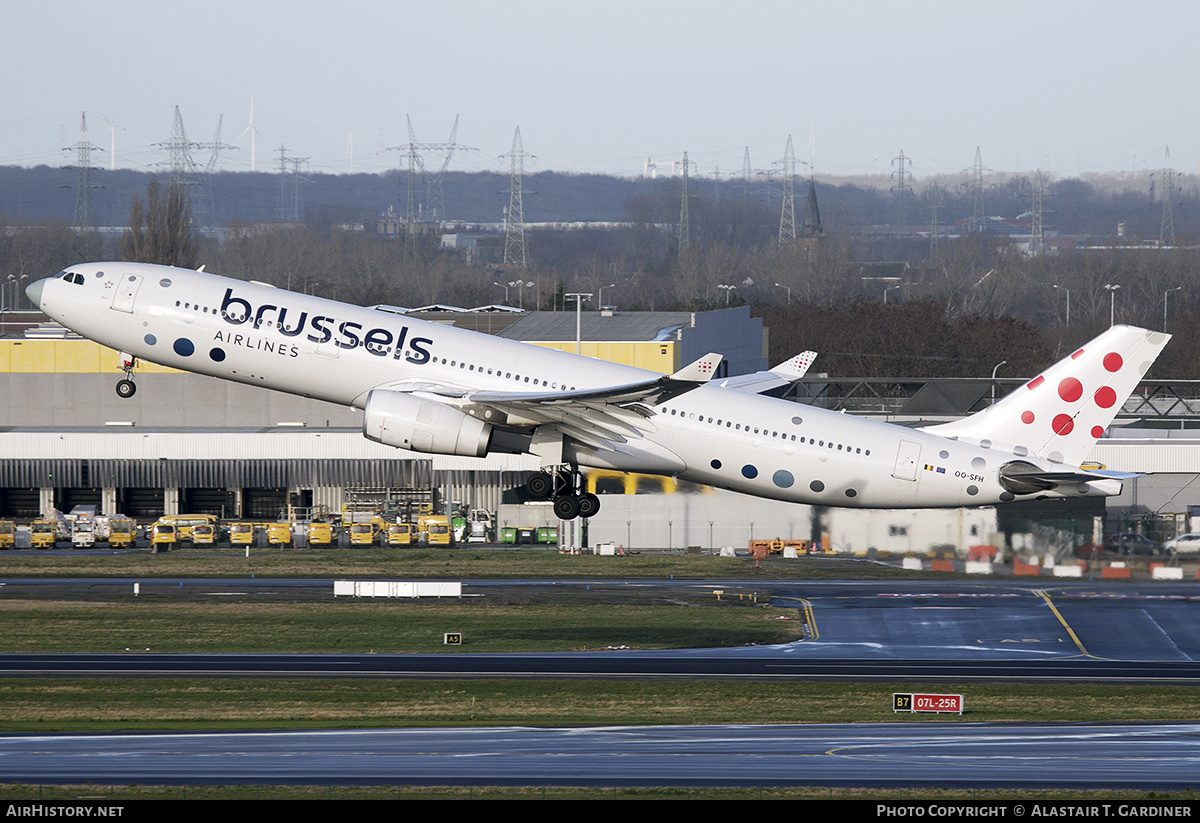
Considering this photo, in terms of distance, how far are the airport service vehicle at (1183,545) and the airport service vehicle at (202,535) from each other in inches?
2483

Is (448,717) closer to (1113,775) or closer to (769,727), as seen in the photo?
(769,727)

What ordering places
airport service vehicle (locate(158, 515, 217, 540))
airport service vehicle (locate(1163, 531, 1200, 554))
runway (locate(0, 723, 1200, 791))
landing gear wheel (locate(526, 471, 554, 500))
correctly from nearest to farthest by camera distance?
runway (locate(0, 723, 1200, 791)) → landing gear wheel (locate(526, 471, 554, 500)) → airport service vehicle (locate(1163, 531, 1200, 554)) → airport service vehicle (locate(158, 515, 217, 540))

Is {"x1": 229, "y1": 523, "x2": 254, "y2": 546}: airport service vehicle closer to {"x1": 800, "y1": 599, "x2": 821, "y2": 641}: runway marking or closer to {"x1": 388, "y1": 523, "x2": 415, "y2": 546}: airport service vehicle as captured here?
{"x1": 388, "y1": 523, "x2": 415, "y2": 546}: airport service vehicle

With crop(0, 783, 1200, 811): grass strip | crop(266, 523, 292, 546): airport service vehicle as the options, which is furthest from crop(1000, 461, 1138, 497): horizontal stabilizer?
crop(266, 523, 292, 546): airport service vehicle

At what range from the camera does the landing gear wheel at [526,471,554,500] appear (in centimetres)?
5019

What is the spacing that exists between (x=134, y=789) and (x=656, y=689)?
2439 cm

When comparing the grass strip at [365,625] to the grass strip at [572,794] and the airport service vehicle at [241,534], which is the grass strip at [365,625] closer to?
the airport service vehicle at [241,534]

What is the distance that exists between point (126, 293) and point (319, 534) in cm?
5284

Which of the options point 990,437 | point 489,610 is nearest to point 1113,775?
point 990,437

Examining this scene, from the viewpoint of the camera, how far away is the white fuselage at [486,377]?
48.2m

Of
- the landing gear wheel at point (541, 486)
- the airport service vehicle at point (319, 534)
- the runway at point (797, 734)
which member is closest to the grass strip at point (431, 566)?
the airport service vehicle at point (319, 534)

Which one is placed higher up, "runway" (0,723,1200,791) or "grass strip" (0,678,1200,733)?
"runway" (0,723,1200,791)

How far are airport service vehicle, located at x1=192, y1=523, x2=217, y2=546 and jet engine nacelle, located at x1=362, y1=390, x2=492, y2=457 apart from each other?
189 feet

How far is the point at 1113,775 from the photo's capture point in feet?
139
